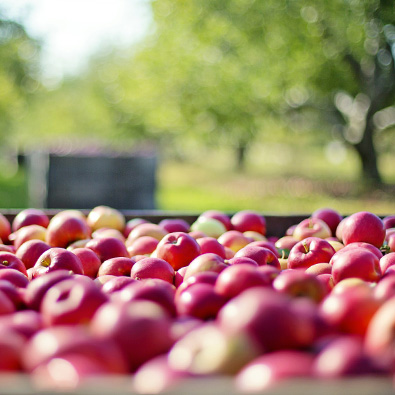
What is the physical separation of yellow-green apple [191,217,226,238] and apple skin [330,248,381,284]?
4.35ft

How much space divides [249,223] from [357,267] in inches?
59.7

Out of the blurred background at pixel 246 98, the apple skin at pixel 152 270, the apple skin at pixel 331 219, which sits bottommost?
the apple skin at pixel 152 270

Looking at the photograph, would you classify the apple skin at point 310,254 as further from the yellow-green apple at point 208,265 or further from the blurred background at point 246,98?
the blurred background at point 246,98

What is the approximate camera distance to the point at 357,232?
2697 mm

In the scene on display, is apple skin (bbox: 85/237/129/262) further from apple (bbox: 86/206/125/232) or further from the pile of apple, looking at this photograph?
apple (bbox: 86/206/125/232)

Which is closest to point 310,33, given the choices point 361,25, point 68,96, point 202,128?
point 361,25

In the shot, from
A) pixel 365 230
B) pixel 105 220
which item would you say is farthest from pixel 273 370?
pixel 105 220

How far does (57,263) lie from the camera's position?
2.10 metres

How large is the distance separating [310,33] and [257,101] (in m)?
2.70

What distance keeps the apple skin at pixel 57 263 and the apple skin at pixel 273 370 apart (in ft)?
3.93

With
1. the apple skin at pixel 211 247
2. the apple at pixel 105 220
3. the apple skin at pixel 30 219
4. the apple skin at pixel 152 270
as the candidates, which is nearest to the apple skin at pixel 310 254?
the apple skin at pixel 211 247

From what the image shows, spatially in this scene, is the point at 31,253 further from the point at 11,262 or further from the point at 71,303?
the point at 71,303

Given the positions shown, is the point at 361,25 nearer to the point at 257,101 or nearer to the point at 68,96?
the point at 257,101

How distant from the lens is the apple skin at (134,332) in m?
1.17
